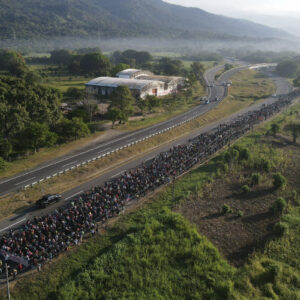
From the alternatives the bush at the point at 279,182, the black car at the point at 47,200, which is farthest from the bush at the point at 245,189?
the black car at the point at 47,200

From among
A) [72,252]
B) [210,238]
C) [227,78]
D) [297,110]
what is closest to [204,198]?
[210,238]

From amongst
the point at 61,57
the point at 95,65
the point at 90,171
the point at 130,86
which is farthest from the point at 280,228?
the point at 61,57

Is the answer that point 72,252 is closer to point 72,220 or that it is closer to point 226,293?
point 72,220

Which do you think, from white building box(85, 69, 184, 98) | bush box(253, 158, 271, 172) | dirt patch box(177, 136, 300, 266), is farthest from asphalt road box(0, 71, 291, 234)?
white building box(85, 69, 184, 98)

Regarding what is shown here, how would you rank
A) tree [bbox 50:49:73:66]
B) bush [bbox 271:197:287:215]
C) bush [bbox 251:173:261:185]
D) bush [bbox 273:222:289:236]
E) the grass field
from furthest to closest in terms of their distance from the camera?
tree [bbox 50:49:73:66] < bush [bbox 251:173:261:185] < bush [bbox 271:197:287:215] < bush [bbox 273:222:289:236] < the grass field

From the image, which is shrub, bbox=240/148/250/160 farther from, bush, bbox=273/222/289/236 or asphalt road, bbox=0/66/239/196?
asphalt road, bbox=0/66/239/196

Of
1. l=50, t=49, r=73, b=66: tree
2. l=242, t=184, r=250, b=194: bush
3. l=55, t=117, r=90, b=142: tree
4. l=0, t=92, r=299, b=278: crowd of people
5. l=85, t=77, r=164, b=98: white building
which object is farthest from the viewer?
l=50, t=49, r=73, b=66: tree
